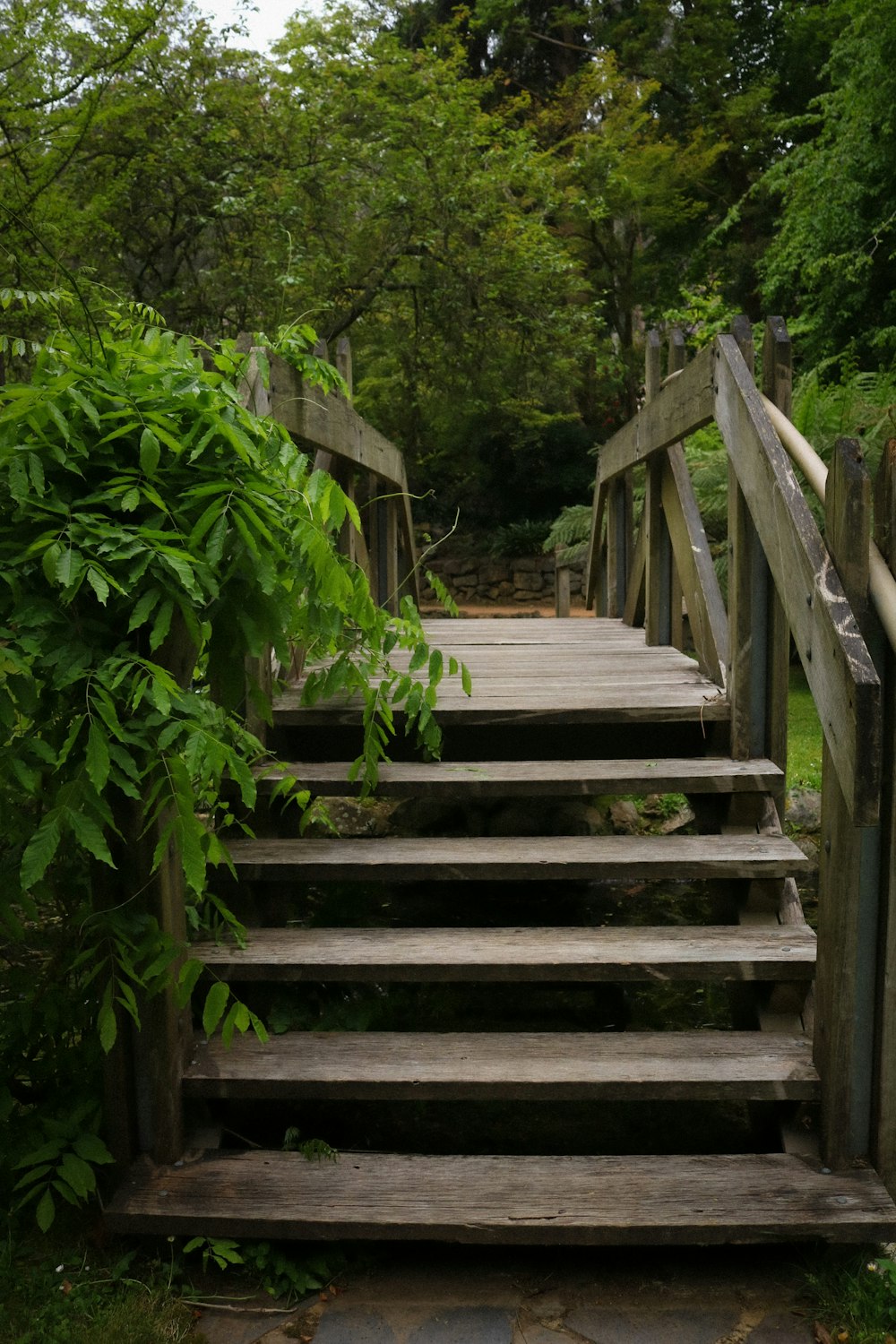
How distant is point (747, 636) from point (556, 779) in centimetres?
69

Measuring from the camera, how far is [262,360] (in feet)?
8.26

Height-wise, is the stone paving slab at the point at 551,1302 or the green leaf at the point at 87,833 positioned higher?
the green leaf at the point at 87,833

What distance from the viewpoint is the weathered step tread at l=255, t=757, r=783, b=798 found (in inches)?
115

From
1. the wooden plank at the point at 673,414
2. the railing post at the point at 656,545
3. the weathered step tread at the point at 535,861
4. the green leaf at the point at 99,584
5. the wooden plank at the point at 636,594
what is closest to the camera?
the green leaf at the point at 99,584

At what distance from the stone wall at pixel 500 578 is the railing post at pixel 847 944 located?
59.1ft

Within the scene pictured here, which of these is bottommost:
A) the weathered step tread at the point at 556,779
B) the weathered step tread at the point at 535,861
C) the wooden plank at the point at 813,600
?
the weathered step tread at the point at 535,861

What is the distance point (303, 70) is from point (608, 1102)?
40.9 feet

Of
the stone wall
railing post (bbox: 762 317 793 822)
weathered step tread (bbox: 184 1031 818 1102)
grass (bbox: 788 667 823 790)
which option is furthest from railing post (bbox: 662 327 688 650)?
the stone wall

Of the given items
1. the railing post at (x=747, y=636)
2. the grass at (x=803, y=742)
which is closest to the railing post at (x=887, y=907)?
the railing post at (x=747, y=636)

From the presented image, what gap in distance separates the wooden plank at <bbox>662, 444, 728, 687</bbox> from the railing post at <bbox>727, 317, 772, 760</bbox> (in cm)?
30

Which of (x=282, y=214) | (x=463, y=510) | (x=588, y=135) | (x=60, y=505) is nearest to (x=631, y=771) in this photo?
(x=60, y=505)

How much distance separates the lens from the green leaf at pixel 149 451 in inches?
72.9

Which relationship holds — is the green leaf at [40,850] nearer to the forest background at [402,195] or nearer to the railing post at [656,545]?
the railing post at [656,545]

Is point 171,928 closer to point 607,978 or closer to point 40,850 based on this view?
point 40,850
